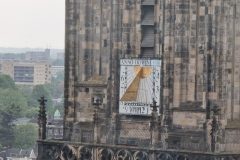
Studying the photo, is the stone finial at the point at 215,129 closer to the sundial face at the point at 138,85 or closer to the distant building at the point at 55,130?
the sundial face at the point at 138,85

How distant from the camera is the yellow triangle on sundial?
1329 inches

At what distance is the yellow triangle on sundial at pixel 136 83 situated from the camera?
3375cm

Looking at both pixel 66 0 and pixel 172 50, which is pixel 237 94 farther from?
pixel 66 0

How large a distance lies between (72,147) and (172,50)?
484cm

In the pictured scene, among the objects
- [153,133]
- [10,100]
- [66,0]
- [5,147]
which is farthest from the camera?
[10,100]

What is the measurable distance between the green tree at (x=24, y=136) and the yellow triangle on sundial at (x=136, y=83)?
305ft

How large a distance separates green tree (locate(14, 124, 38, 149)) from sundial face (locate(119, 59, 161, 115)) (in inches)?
3653

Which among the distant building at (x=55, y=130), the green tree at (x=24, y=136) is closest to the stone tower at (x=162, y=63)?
the distant building at (x=55, y=130)

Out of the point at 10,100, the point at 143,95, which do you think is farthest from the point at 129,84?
the point at 10,100

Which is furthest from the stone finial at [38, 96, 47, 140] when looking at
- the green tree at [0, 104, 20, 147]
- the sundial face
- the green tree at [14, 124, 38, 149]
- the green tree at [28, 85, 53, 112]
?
the green tree at [28, 85, 53, 112]

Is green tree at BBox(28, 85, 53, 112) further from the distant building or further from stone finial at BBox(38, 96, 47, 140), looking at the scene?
stone finial at BBox(38, 96, 47, 140)

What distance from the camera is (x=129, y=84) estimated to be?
3403 centimetres

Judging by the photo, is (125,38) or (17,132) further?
(17,132)

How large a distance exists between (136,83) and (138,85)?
0.32 feet
